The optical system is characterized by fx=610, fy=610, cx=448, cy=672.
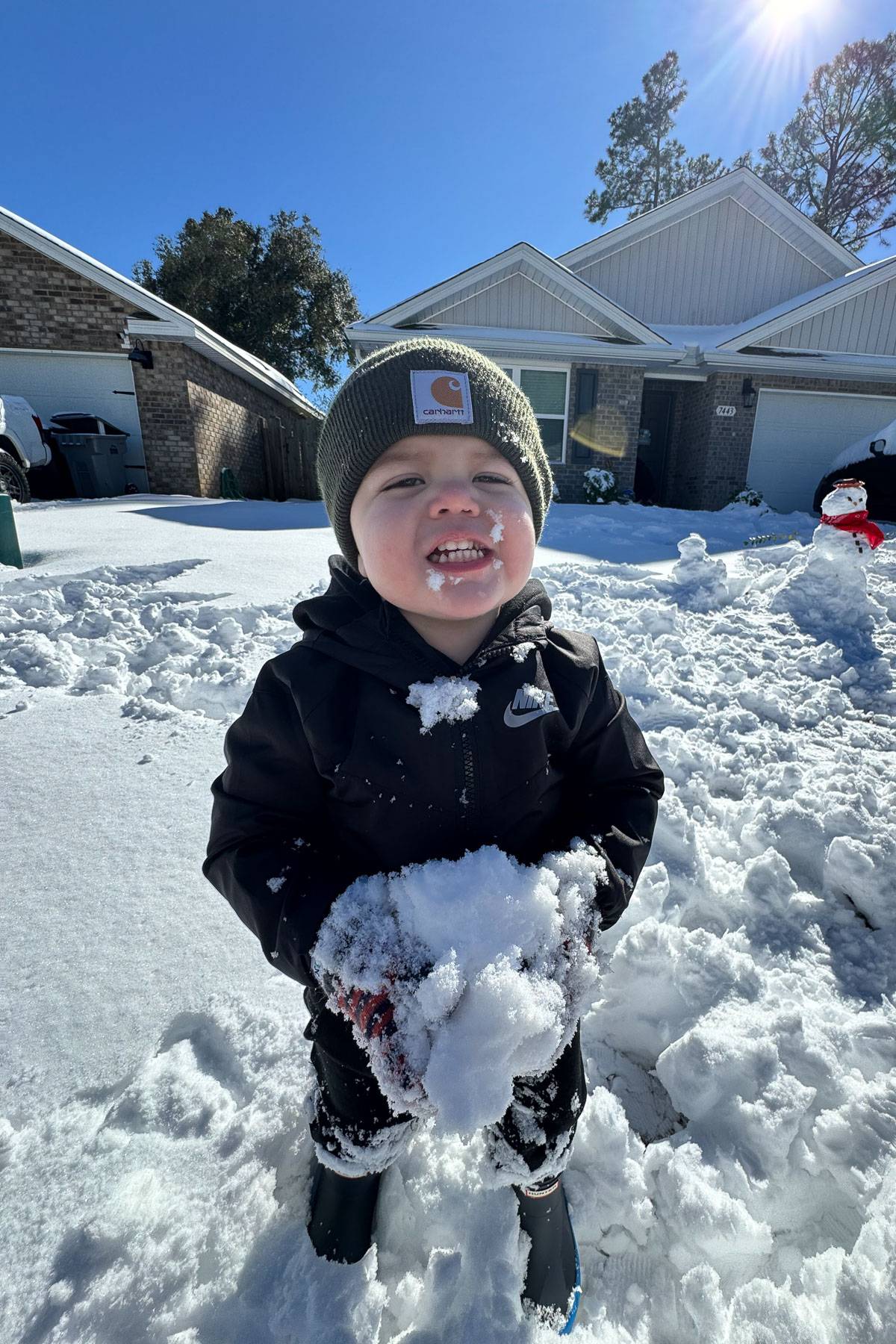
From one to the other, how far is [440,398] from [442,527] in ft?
1.00

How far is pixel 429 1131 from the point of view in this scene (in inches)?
55.0

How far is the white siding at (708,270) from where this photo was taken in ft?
43.4

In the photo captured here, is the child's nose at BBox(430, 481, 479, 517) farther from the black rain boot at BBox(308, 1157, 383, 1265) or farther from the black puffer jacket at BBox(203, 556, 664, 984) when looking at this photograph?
the black rain boot at BBox(308, 1157, 383, 1265)

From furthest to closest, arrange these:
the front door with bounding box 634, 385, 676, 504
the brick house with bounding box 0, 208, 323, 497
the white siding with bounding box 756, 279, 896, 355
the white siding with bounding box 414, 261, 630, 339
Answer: the front door with bounding box 634, 385, 676, 504
the white siding with bounding box 756, 279, 896, 355
the white siding with bounding box 414, 261, 630, 339
the brick house with bounding box 0, 208, 323, 497

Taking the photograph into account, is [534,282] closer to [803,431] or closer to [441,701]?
[803,431]

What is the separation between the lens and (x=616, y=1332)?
3.74ft

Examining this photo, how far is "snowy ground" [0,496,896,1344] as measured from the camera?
3.71ft

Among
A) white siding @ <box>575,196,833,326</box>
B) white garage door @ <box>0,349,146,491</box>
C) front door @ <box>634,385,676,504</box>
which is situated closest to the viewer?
white garage door @ <box>0,349,146,491</box>

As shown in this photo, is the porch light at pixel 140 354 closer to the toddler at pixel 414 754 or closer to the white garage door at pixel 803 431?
the white garage door at pixel 803 431

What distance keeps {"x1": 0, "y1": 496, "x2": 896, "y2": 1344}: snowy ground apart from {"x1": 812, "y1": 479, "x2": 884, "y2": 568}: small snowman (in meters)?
2.00

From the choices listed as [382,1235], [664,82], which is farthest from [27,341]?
[664,82]

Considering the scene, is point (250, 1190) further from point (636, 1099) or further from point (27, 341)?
point (27, 341)

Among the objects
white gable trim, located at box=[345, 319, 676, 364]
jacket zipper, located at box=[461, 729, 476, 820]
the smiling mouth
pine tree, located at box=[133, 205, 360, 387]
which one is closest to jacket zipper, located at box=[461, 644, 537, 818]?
jacket zipper, located at box=[461, 729, 476, 820]

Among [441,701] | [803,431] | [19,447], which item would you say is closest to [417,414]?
[441,701]
